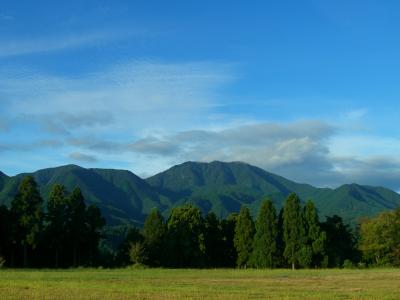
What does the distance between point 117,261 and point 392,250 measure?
46.0 metres

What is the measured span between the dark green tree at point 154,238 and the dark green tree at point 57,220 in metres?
12.6

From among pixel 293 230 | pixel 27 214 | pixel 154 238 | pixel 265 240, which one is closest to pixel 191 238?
pixel 154 238

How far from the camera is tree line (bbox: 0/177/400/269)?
73.6 m

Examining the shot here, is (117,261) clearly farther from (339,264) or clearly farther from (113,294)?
(113,294)

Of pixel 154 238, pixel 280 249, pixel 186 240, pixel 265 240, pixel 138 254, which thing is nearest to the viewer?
pixel 138 254

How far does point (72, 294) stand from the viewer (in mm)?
28641

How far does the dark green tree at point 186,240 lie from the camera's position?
84.6 m

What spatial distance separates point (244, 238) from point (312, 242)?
34.6ft

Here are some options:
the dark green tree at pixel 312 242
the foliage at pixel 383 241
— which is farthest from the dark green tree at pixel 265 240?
the foliage at pixel 383 241

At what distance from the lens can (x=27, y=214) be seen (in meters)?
72.2

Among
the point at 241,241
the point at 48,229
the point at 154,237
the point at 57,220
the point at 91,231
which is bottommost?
the point at 241,241

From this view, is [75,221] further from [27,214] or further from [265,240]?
[265,240]

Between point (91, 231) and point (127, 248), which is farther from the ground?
point (91, 231)

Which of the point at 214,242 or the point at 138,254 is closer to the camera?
the point at 138,254
